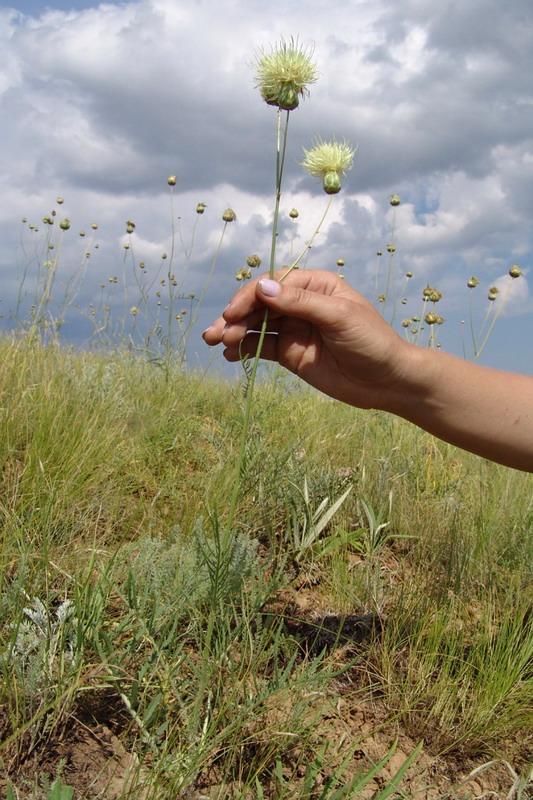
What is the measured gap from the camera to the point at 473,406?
168 cm

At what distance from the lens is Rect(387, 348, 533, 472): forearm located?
165 cm

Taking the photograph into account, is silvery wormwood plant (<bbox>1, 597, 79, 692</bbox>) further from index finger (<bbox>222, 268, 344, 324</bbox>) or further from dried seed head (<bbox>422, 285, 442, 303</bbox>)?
dried seed head (<bbox>422, 285, 442, 303</bbox>)

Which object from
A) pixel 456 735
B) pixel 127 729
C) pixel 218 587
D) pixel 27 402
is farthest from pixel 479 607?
pixel 27 402

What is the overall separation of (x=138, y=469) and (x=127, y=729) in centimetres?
125

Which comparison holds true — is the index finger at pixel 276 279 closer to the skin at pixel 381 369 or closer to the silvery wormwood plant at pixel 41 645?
the skin at pixel 381 369

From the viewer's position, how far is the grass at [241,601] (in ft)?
4.35

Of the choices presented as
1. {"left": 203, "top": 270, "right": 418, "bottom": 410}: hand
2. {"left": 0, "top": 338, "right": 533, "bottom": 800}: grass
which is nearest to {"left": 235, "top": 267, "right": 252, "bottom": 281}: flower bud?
{"left": 0, "top": 338, "right": 533, "bottom": 800}: grass

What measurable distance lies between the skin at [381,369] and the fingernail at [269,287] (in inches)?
4.5

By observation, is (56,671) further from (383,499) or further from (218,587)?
(383,499)

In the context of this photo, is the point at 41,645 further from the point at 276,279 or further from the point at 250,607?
the point at 276,279

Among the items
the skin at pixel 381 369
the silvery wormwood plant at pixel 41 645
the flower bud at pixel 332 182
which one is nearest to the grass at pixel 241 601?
the silvery wormwood plant at pixel 41 645

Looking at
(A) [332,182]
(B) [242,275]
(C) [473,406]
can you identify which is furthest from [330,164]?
(B) [242,275]

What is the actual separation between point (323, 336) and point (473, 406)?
0.47m

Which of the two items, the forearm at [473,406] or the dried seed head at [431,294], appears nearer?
the forearm at [473,406]
